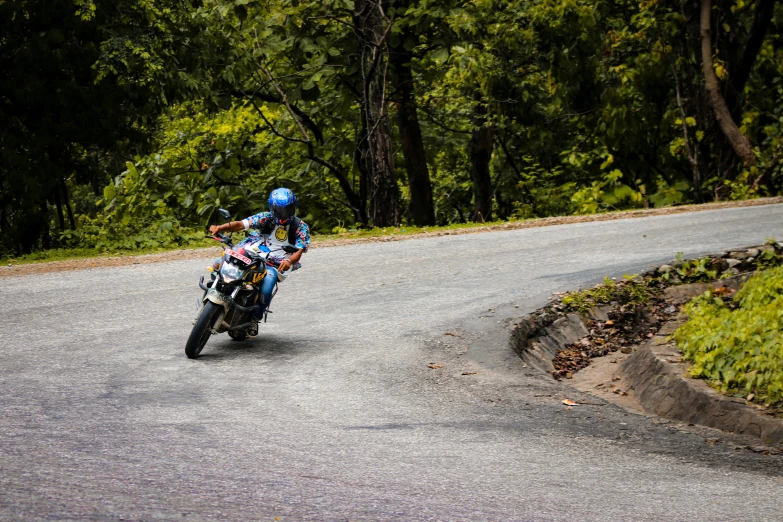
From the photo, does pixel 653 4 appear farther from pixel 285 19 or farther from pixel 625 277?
pixel 625 277

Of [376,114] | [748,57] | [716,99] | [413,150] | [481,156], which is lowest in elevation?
[481,156]

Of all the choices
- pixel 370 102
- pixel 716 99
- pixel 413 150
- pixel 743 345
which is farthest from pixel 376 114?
pixel 743 345

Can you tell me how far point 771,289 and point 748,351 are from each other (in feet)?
6.90

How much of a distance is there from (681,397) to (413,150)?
63.6 ft

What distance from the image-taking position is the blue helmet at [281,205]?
9383 mm

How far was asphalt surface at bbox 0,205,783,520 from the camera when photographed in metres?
4.79

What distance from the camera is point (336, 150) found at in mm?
26094

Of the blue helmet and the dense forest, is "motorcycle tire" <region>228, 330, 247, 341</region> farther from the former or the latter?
the dense forest

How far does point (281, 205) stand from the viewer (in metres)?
9.38

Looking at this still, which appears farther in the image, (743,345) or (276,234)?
(276,234)

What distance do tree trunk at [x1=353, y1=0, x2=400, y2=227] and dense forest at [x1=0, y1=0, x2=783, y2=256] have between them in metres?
0.05

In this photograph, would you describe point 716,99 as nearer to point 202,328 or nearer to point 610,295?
point 610,295

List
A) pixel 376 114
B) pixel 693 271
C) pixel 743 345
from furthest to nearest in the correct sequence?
pixel 376 114, pixel 693 271, pixel 743 345

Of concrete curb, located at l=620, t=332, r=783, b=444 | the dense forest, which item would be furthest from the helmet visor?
the dense forest
